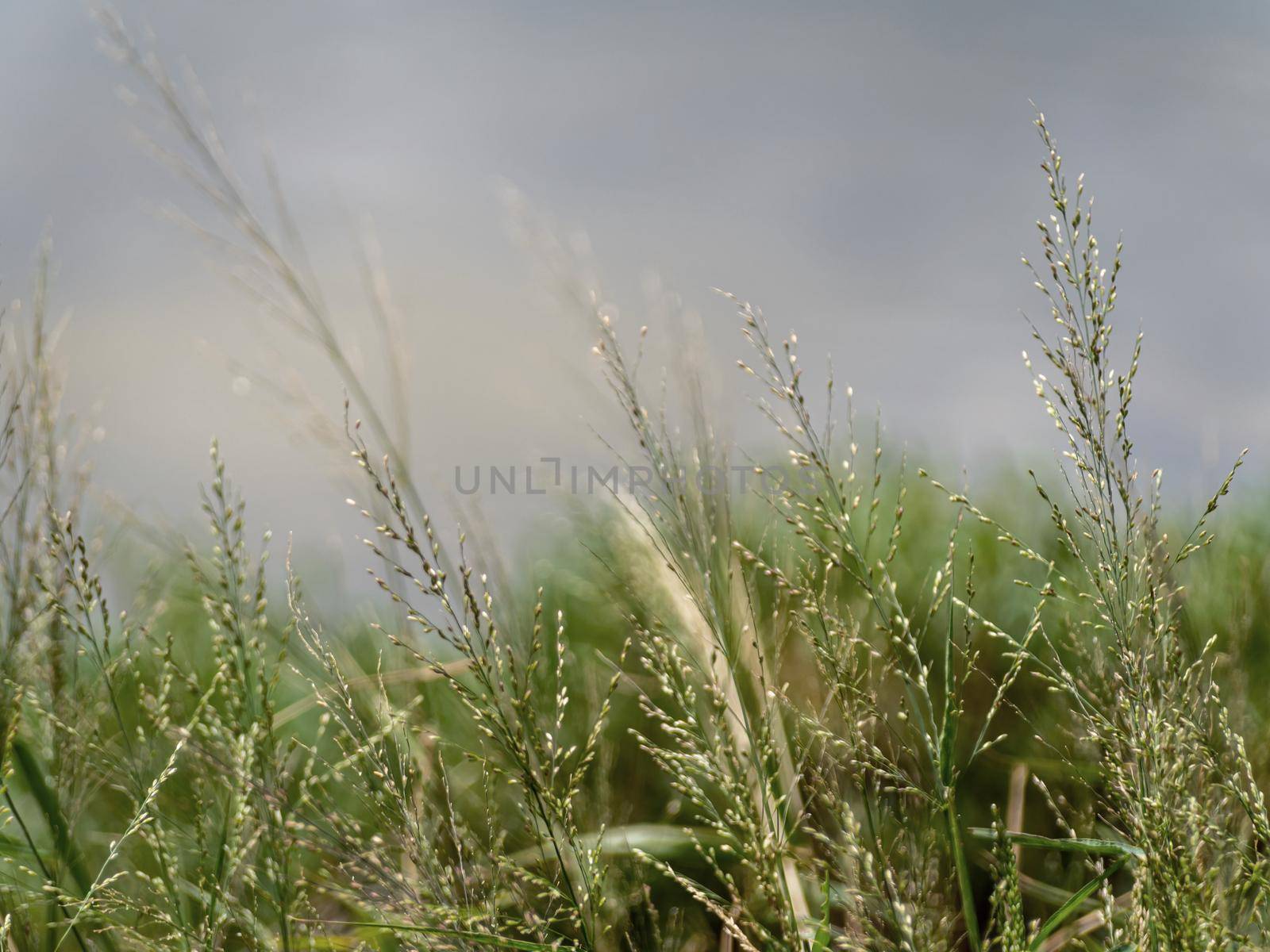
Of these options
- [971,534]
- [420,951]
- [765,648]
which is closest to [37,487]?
[420,951]

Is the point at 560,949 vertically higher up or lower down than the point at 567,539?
lower down

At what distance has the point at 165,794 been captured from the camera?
5.11 feet

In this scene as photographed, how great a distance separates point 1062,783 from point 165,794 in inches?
59.9

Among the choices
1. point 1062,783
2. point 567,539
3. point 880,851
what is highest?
point 567,539

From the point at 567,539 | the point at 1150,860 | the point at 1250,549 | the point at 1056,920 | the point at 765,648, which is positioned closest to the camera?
the point at 1150,860

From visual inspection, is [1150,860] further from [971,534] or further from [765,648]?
[971,534]

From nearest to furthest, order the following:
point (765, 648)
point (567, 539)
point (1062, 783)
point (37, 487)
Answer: point (37, 487) < point (765, 648) < point (1062, 783) < point (567, 539)

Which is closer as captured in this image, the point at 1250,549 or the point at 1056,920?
the point at 1056,920

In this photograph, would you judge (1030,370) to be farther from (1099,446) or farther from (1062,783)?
(1062,783)

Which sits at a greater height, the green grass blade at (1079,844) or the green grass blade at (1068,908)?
the green grass blade at (1079,844)

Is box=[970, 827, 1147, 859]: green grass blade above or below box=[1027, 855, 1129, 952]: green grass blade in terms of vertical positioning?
above

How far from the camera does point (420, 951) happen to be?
0.96 meters

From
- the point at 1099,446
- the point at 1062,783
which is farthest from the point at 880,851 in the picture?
the point at 1062,783

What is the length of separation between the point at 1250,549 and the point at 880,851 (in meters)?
1.61
